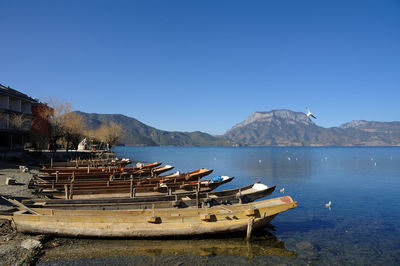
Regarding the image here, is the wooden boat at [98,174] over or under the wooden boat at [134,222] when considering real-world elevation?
over

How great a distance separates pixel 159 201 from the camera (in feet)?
48.7

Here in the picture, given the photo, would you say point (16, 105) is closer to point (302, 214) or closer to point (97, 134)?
point (97, 134)

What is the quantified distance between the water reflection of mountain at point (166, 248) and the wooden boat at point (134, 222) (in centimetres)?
50

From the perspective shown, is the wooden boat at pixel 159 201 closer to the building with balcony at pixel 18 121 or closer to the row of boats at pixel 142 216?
the row of boats at pixel 142 216

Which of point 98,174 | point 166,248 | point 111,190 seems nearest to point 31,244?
point 166,248

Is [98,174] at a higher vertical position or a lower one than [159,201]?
higher

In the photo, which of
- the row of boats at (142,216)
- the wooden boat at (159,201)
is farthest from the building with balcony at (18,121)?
the wooden boat at (159,201)

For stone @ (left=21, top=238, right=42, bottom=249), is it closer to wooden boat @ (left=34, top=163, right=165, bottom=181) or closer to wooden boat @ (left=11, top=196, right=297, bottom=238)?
wooden boat @ (left=11, top=196, right=297, bottom=238)

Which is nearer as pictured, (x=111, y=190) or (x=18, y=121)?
(x=111, y=190)

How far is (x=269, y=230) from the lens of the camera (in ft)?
51.1

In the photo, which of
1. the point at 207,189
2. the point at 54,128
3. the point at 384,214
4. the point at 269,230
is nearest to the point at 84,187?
the point at 207,189

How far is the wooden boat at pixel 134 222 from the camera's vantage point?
11.8 metres

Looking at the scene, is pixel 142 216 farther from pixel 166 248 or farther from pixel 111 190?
pixel 111 190

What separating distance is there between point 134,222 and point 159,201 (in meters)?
2.90
